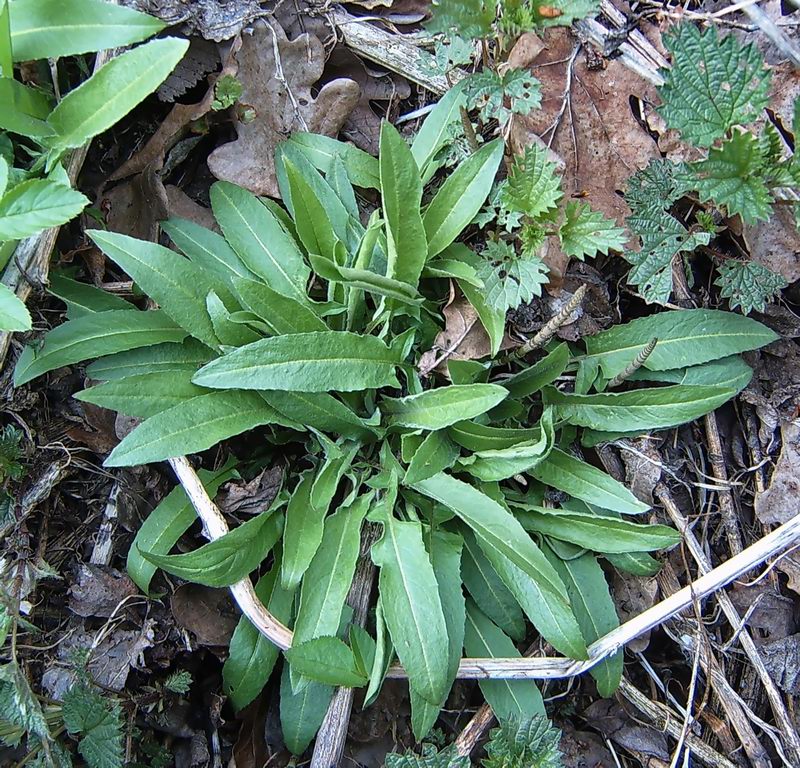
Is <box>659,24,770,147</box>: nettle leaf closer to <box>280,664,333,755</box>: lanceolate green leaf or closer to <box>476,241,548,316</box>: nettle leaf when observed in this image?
<box>476,241,548,316</box>: nettle leaf

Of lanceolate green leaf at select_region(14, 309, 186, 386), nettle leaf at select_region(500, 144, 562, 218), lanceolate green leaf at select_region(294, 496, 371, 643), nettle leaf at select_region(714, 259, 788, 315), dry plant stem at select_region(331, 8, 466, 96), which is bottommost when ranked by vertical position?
lanceolate green leaf at select_region(294, 496, 371, 643)

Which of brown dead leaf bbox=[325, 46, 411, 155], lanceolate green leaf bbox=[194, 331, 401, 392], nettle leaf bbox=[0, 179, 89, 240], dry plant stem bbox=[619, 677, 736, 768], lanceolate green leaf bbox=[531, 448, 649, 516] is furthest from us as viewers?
brown dead leaf bbox=[325, 46, 411, 155]

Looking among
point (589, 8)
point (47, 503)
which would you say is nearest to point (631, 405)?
point (589, 8)

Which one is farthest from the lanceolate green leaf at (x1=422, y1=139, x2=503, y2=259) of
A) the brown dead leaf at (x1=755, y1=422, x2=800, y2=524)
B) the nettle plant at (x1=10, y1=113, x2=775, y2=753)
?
the brown dead leaf at (x1=755, y1=422, x2=800, y2=524)

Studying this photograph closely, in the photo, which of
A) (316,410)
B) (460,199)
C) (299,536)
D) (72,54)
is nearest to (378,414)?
(316,410)

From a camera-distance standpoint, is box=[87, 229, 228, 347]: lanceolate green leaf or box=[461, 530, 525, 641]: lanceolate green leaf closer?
box=[87, 229, 228, 347]: lanceolate green leaf

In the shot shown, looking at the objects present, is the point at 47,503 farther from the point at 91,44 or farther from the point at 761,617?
the point at 761,617

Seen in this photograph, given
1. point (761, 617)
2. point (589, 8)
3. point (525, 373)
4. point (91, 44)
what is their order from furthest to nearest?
point (761, 617)
point (525, 373)
point (91, 44)
point (589, 8)

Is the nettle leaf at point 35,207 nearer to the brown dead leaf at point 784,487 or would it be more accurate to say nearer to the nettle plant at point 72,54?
the nettle plant at point 72,54
